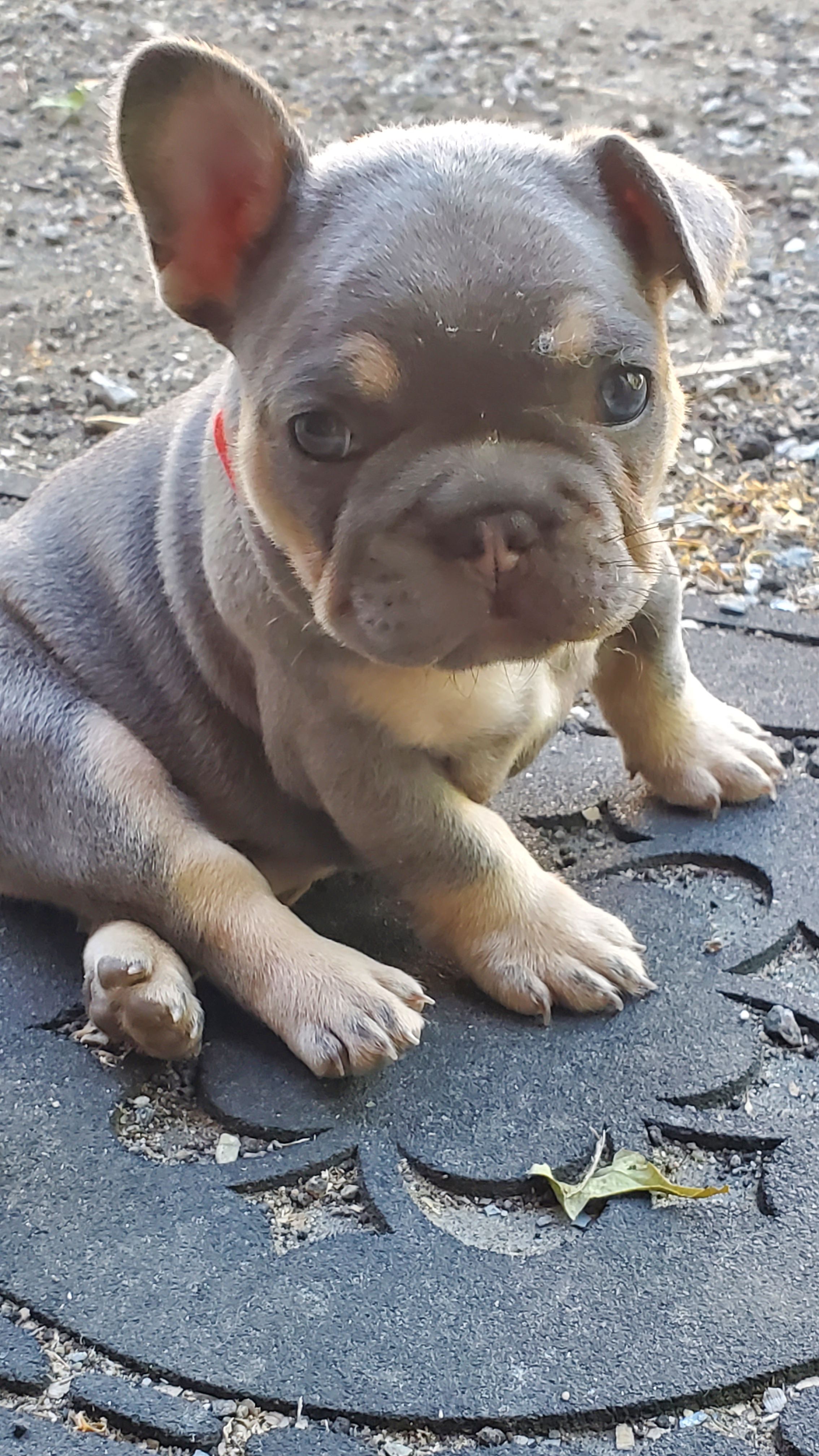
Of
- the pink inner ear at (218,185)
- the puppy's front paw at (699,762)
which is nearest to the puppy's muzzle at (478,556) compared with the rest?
the pink inner ear at (218,185)

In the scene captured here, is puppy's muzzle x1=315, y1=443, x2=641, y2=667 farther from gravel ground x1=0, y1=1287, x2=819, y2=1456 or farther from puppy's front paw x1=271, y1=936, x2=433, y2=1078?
gravel ground x1=0, y1=1287, x2=819, y2=1456

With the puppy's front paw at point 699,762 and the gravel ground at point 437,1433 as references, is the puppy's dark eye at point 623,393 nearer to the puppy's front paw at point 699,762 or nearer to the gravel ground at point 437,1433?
the puppy's front paw at point 699,762

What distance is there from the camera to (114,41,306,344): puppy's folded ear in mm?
2555

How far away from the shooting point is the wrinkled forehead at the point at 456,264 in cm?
235

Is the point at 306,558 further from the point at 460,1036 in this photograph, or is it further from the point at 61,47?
the point at 61,47

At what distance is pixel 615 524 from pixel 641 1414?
1.46 meters

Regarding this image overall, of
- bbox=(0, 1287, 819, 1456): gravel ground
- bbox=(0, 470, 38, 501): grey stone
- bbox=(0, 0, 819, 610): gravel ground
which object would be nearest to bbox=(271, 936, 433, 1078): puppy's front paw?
bbox=(0, 1287, 819, 1456): gravel ground

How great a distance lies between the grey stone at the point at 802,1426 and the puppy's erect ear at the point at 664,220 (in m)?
1.83

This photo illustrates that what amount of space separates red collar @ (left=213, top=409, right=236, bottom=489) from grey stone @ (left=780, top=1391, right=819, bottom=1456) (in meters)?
1.92

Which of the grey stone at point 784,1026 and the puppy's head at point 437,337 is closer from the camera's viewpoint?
the puppy's head at point 437,337

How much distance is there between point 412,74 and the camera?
24.1ft

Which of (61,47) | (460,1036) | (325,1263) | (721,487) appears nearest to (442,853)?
(460,1036)

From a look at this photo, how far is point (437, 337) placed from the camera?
7.68 feet

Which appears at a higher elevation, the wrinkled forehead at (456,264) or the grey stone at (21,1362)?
the wrinkled forehead at (456,264)
